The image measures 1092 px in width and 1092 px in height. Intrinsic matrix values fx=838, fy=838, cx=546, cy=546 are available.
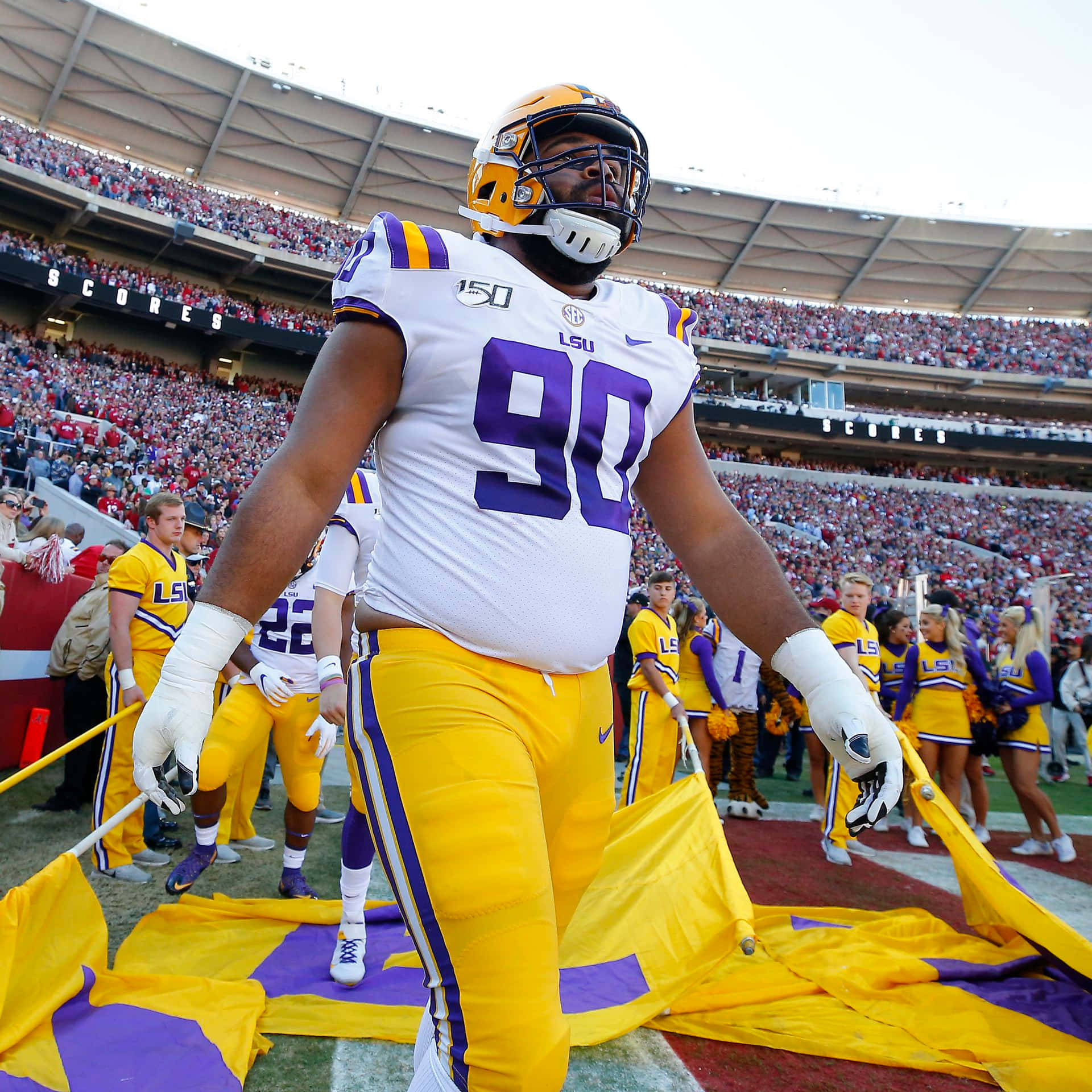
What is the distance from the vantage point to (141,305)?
87.7ft

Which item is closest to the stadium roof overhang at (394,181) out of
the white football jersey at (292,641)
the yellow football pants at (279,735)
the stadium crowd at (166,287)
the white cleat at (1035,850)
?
the stadium crowd at (166,287)

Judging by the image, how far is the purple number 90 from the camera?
1596mm

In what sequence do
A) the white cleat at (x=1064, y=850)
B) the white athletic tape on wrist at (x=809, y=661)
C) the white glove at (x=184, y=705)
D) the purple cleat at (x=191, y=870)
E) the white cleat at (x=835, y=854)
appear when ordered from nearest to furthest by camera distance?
1. the white glove at (x=184, y=705)
2. the white athletic tape on wrist at (x=809, y=661)
3. the purple cleat at (x=191, y=870)
4. the white cleat at (x=835, y=854)
5. the white cleat at (x=1064, y=850)

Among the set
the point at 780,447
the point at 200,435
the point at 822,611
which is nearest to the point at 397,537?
the point at 822,611

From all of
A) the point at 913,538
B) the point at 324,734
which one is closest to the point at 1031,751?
the point at 324,734

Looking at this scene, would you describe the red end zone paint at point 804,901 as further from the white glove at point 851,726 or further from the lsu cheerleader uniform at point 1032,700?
the white glove at point 851,726

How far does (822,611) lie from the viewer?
10797mm

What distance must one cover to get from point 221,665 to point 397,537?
0.40m

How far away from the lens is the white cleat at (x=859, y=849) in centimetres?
587

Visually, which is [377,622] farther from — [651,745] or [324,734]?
[651,745]

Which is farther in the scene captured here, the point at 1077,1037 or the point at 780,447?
the point at 780,447

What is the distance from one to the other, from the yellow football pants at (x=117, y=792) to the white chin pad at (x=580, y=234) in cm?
359

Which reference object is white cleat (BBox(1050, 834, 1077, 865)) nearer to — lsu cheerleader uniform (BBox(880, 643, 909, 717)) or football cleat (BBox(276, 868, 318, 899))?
lsu cheerleader uniform (BBox(880, 643, 909, 717))

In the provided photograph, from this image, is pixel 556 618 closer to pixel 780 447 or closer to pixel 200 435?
pixel 200 435
